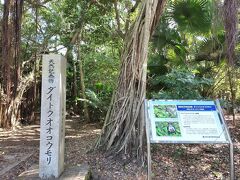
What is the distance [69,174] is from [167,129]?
1.40 meters

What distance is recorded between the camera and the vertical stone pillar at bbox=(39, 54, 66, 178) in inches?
146

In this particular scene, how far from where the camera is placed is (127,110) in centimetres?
493

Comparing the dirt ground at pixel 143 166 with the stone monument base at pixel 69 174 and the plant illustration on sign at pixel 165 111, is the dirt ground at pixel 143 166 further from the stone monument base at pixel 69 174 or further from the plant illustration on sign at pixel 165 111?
the plant illustration on sign at pixel 165 111

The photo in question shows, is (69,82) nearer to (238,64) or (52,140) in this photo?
(238,64)

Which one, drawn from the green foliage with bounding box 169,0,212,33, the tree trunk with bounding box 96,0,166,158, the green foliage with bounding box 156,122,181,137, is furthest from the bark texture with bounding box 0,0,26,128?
the green foliage with bounding box 156,122,181,137

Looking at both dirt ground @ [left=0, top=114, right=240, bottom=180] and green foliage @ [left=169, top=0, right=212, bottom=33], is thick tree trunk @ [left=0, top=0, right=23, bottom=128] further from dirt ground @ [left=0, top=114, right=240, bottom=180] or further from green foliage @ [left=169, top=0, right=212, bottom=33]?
green foliage @ [left=169, top=0, right=212, bottom=33]

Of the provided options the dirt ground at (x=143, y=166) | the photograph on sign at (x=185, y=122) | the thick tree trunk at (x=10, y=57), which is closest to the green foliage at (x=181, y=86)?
the dirt ground at (x=143, y=166)

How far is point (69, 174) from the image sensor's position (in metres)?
3.89

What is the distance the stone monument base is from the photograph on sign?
105cm

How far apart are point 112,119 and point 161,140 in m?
1.68

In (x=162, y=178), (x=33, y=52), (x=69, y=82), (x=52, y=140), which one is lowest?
(x=162, y=178)

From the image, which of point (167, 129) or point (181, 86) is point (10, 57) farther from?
point (167, 129)

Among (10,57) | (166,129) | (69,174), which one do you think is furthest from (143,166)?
(10,57)

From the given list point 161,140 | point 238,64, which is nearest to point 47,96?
point 161,140
